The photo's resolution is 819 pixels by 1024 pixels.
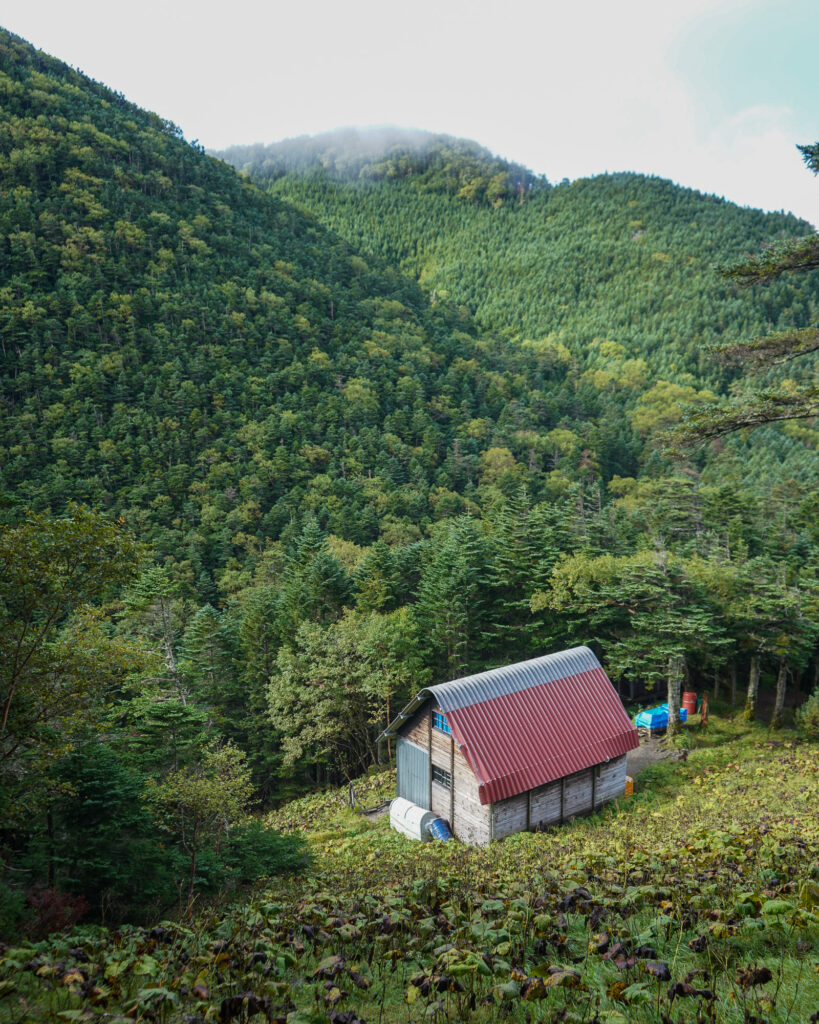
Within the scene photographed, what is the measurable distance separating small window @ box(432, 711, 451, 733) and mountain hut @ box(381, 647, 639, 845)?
4 cm

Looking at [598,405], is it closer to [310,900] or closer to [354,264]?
[354,264]

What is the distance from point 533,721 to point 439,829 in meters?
4.90

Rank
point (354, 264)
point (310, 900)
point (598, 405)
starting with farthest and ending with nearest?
1. point (354, 264)
2. point (598, 405)
3. point (310, 900)

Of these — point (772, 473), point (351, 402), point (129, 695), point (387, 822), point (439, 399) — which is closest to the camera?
point (387, 822)

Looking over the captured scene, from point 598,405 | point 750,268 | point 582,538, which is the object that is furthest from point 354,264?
point 750,268

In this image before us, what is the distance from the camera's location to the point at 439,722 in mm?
20953

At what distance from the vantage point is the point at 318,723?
1105 inches

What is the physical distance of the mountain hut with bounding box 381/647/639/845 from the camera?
19.5 metres

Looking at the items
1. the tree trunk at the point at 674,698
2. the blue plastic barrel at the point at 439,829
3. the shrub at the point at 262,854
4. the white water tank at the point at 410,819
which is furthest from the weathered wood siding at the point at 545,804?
the tree trunk at the point at 674,698

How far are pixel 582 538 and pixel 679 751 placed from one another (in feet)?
42.8

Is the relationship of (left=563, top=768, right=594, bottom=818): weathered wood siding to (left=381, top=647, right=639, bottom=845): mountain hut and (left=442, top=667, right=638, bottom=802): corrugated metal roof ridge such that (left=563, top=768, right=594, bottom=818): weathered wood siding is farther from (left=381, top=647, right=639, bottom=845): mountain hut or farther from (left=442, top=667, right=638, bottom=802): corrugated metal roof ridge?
(left=442, top=667, right=638, bottom=802): corrugated metal roof ridge

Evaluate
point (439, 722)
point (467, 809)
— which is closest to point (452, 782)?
point (467, 809)

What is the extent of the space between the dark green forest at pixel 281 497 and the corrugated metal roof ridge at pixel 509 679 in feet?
21.3

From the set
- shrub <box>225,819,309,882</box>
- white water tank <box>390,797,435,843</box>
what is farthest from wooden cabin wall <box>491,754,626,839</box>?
shrub <box>225,819,309,882</box>
